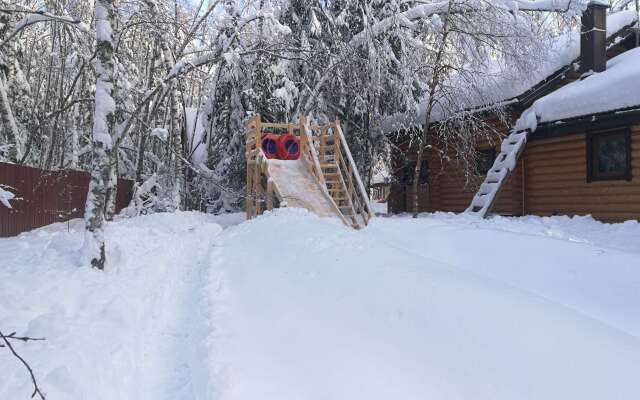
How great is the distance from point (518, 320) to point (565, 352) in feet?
1.43

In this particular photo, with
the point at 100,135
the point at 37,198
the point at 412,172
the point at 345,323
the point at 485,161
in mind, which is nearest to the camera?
the point at 345,323

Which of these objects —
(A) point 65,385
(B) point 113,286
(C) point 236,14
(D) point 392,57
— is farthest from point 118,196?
(A) point 65,385

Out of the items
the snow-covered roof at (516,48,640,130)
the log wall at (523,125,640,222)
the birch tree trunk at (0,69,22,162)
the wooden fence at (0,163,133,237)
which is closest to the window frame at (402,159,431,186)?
the log wall at (523,125,640,222)

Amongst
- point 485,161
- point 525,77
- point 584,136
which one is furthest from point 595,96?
point 485,161

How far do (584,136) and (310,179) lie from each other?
683cm

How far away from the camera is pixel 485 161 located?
14984 mm

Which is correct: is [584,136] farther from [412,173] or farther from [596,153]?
[412,173]

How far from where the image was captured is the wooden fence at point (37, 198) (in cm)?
1127

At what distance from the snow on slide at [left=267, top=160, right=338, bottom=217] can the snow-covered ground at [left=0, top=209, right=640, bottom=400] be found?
3.92 m

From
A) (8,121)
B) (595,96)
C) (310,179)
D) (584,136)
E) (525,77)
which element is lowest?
(310,179)

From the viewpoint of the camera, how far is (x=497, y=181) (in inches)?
469

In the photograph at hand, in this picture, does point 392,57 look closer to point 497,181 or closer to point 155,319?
point 497,181

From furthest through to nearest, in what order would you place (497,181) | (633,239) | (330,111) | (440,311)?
(330,111)
(497,181)
(633,239)
(440,311)

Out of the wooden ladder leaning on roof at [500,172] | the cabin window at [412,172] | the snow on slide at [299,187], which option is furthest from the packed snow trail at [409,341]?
the cabin window at [412,172]
